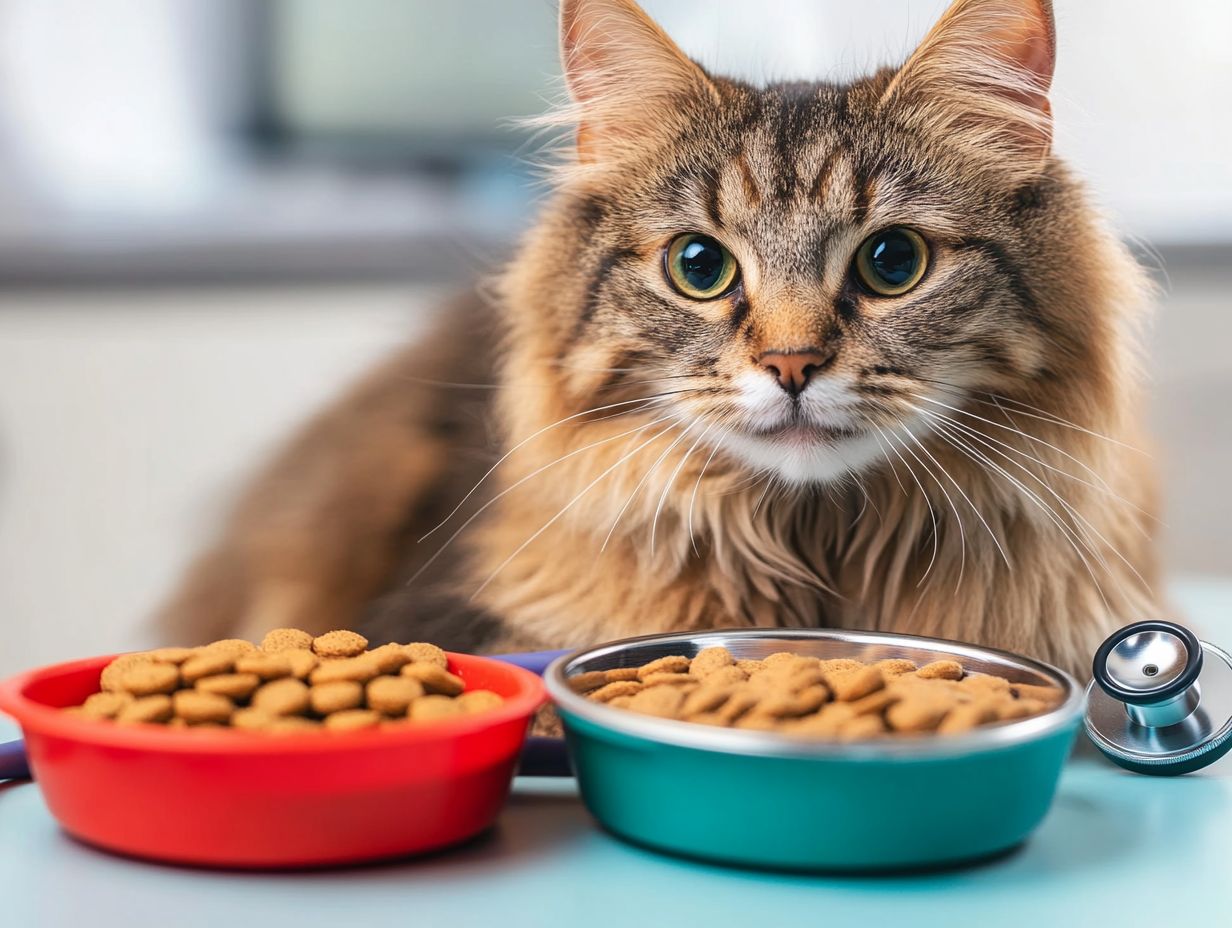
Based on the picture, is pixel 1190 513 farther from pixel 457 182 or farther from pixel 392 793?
pixel 392 793

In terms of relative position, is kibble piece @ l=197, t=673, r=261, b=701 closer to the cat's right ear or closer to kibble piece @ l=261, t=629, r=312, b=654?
kibble piece @ l=261, t=629, r=312, b=654

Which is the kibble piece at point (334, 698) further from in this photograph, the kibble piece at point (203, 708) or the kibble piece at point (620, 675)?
the kibble piece at point (620, 675)

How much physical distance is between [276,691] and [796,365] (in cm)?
54

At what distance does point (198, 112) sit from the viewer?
267cm

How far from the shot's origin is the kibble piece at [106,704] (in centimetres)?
93

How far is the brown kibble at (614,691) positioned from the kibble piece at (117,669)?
344 millimetres

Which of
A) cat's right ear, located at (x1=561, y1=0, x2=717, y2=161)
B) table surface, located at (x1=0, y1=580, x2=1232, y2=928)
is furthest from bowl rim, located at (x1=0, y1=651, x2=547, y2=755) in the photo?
cat's right ear, located at (x1=561, y1=0, x2=717, y2=161)

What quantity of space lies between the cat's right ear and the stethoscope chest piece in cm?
71

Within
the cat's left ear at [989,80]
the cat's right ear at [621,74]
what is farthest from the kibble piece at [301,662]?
the cat's left ear at [989,80]

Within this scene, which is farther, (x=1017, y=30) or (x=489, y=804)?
(x=1017, y=30)

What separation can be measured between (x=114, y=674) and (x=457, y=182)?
1.91 m

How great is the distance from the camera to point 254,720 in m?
0.90

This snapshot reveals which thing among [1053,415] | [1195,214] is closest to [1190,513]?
[1195,214]

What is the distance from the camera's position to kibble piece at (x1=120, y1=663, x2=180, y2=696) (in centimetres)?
94
